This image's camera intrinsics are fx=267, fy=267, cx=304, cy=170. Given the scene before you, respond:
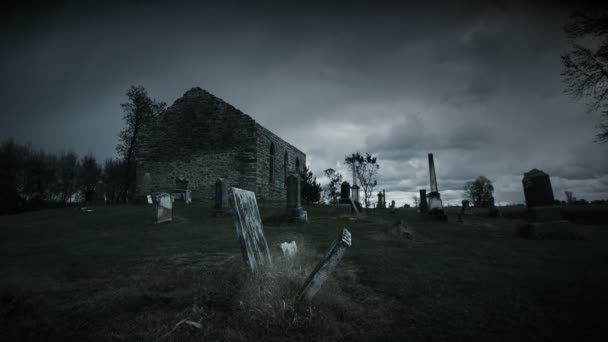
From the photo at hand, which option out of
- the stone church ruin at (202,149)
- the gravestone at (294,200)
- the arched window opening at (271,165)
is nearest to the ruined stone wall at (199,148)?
the stone church ruin at (202,149)

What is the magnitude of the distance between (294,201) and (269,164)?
38.4 feet

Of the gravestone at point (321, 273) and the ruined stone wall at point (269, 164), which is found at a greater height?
the ruined stone wall at point (269, 164)

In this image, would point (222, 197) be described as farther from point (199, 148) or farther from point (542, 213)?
point (542, 213)

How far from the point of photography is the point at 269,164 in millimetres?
21719

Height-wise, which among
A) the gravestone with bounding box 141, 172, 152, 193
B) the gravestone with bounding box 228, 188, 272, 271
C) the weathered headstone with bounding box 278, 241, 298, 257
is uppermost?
the gravestone with bounding box 141, 172, 152, 193

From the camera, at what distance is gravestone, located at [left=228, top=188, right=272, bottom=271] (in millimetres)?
3342

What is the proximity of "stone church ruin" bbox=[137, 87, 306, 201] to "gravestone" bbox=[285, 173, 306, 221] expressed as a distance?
8.43m

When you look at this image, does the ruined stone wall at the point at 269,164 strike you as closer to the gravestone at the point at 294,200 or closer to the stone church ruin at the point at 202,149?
the stone church ruin at the point at 202,149

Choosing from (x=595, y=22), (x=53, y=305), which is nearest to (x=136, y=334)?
(x=53, y=305)

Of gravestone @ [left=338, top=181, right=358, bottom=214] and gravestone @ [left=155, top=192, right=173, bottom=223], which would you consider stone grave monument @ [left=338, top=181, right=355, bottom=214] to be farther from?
gravestone @ [left=155, top=192, right=173, bottom=223]

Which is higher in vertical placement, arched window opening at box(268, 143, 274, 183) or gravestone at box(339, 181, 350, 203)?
arched window opening at box(268, 143, 274, 183)

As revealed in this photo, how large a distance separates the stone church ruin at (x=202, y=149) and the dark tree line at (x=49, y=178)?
4.63 meters

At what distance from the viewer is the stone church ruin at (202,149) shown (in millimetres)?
19016

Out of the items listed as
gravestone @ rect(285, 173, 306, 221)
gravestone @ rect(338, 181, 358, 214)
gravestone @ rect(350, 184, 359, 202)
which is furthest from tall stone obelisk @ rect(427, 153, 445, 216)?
gravestone @ rect(285, 173, 306, 221)
